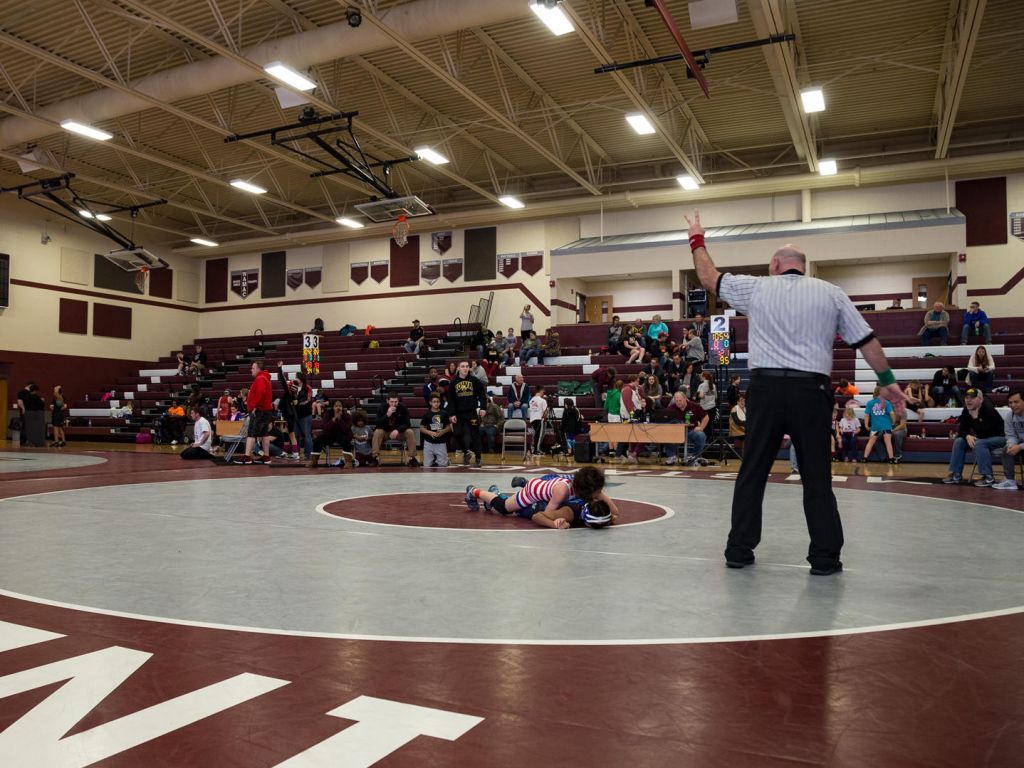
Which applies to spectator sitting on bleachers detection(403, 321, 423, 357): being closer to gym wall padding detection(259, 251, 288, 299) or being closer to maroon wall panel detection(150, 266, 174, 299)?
gym wall padding detection(259, 251, 288, 299)

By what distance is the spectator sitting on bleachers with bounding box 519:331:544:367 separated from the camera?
70.2ft

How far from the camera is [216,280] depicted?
107 ft

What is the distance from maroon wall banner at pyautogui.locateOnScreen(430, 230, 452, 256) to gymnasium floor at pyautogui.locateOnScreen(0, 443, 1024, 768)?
23.2 m

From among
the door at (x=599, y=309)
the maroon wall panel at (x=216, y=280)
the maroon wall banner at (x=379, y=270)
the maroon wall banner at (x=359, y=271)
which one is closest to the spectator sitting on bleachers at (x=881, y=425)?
the door at (x=599, y=309)

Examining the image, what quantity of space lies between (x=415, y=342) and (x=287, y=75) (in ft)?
36.4

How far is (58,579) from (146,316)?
2931 cm

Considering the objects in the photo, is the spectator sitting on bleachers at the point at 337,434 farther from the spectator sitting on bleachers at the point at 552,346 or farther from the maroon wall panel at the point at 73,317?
the maroon wall panel at the point at 73,317

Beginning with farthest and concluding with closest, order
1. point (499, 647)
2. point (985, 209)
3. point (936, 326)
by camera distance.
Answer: point (985, 209)
point (936, 326)
point (499, 647)

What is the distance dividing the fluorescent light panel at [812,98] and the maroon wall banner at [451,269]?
14097mm

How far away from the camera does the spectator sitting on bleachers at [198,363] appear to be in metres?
27.4

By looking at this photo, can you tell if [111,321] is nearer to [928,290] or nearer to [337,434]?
[337,434]

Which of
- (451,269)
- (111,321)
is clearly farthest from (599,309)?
(111,321)

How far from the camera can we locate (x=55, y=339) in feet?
88.1

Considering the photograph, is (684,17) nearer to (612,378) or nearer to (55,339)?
(612,378)
